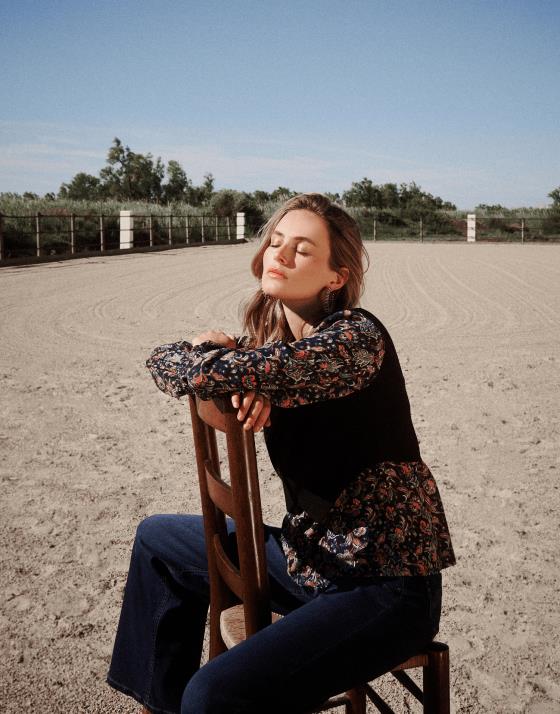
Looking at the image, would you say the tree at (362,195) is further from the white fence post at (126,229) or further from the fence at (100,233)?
the white fence post at (126,229)

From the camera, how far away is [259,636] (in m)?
1.35

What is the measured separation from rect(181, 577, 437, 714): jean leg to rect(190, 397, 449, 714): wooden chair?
0.08 metres

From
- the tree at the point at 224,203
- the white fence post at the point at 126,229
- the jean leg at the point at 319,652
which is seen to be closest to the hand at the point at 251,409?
the jean leg at the point at 319,652

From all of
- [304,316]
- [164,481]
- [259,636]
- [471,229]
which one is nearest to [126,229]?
[471,229]

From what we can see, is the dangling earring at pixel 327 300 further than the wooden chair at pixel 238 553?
Yes

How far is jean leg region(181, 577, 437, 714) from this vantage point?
4.29 feet

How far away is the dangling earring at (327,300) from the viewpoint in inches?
70.4

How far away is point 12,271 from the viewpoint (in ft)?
54.4

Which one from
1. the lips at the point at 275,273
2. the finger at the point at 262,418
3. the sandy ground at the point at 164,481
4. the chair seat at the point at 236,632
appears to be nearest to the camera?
the finger at the point at 262,418

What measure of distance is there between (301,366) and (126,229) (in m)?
24.8

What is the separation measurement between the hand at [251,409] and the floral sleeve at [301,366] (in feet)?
0.07

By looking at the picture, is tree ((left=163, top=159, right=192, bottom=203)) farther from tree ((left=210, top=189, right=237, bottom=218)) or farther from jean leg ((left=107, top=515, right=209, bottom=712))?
jean leg ((left=107, top=515, right=209, bottom=712))

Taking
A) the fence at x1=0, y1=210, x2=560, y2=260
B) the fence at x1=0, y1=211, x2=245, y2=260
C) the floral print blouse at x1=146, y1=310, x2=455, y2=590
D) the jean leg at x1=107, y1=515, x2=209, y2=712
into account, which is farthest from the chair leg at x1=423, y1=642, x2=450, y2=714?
the fence at x1=0, y1=211, x2=245, y2=260

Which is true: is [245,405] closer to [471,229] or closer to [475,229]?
[471,229]
